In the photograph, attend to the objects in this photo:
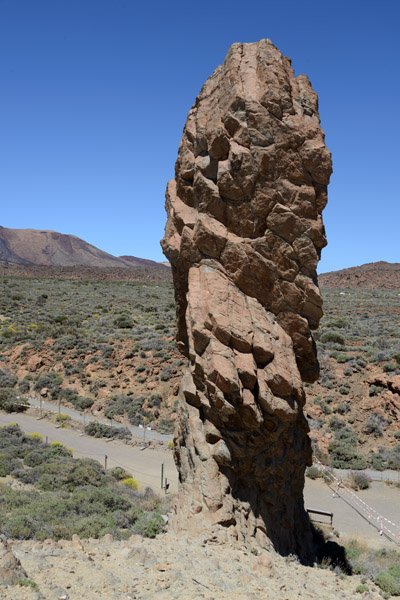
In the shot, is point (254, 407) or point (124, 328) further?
point (124, 328)

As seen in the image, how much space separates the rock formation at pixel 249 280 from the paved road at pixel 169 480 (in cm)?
618

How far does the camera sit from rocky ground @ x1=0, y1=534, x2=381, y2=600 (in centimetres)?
590

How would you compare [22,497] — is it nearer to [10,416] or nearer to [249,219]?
[249,219]

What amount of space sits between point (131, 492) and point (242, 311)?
8.08 m

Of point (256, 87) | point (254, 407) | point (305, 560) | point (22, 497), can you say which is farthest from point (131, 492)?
point (256, 87)

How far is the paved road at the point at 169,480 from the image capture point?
1443 centimetres

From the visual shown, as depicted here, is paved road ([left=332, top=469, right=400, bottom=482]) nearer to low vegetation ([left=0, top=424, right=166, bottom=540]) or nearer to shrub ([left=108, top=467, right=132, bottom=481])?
low vegetation ([left=0, top=424, right=166, bottom=540])

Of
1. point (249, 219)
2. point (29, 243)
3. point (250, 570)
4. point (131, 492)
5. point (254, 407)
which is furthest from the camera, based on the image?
point (29, 243)

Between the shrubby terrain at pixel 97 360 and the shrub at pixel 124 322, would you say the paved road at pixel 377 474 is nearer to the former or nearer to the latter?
the shrubby terrain at pixel 97 360

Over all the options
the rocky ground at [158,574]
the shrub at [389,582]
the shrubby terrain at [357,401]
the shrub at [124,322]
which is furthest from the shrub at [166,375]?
the rocky ground at [158,574]

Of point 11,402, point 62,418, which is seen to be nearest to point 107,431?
point 62,418

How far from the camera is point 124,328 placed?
3378cm

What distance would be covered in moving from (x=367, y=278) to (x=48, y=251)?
137m

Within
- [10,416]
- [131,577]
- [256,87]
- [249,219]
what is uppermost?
[256,87]
